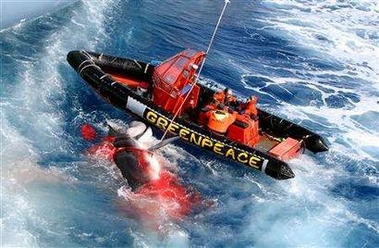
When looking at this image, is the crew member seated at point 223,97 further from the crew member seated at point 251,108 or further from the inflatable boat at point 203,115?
the crew member seated at point 251,108

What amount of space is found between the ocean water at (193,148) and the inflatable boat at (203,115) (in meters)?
0.61

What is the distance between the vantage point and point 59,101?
539 inches

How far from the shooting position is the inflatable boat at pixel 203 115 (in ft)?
40.8

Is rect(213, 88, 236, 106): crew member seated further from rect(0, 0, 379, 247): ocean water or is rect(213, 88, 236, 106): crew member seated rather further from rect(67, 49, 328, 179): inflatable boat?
rect(0, 0, 379, 247): ocean water

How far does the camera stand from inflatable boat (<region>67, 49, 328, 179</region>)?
1244cm

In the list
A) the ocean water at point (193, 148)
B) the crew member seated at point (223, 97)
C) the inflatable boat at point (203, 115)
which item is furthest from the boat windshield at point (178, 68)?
the ocean water at point (193, 148)

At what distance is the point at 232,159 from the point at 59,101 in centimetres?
500

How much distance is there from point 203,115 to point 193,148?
3.05ft

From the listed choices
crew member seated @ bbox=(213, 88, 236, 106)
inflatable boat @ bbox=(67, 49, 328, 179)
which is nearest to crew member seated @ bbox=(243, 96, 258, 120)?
inflatable boat @ bbox=(67, 49, 328, 179)

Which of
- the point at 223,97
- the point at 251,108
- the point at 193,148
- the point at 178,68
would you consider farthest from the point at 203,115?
the point at 178,68

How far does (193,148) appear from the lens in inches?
527

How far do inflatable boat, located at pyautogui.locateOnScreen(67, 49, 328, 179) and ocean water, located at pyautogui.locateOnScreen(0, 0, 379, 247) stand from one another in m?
0.61

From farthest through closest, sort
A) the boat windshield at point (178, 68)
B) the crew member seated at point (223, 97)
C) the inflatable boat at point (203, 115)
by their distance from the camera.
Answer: the boat windshield at point (178, 68)
the crew member seated at point (223, 97)
the inflatable boat at point (203, 115)

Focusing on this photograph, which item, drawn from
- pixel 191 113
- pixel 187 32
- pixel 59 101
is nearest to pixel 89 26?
pixel 187 32
